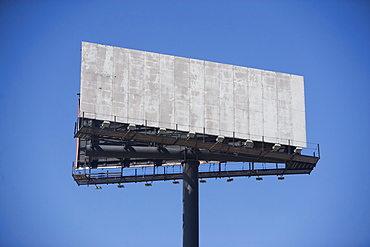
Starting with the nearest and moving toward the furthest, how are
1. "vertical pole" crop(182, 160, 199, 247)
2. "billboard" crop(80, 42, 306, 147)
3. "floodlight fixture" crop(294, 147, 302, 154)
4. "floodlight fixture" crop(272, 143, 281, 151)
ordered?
"billboard" crop(80, 42, 306, 147) → "vertical pole" crop(182, 160, 199, 247) → "floodlight fixture" crop(272, 143, 281, 151) → "floodlight fixture" crop(294, 147, 302, 154)

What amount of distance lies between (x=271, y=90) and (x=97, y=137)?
17968 mm

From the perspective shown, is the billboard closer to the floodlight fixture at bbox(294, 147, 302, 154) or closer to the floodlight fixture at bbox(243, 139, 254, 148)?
the floodlight fixture at bbox(243, 139, 254, 148)

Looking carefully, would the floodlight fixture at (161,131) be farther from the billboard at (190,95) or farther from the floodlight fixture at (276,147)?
the floodlight fixture at (276,147)

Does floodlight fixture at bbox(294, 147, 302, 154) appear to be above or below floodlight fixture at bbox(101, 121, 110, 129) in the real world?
above

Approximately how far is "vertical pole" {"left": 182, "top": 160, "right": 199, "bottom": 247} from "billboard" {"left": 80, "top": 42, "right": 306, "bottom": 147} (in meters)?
3.95

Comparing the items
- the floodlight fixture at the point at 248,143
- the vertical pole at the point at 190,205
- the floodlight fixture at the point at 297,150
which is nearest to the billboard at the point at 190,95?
the floodlight fixture at the point at 248,143

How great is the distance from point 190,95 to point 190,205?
32.5 ft

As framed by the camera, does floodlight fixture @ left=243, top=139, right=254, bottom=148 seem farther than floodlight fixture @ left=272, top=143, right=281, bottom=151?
No

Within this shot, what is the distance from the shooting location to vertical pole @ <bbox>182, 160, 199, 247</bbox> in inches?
2990

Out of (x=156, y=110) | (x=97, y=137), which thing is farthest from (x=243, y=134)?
(x=97, y=137)

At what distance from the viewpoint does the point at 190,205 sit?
76562mm

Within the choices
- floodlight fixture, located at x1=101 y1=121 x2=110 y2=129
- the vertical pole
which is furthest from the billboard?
A: the vertical pole

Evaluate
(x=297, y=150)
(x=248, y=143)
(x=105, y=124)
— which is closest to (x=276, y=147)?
(x=297, y=150)

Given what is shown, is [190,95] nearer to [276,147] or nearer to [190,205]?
[276,147]
